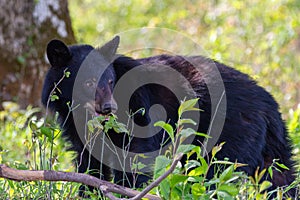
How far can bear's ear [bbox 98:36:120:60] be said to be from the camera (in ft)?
14.8

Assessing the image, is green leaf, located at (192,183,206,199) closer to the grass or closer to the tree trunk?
the grass

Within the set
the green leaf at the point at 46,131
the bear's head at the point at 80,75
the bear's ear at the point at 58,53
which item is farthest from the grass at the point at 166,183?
the bear's ear at the point at 58,53

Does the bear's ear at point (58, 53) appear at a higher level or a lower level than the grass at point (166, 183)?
higher

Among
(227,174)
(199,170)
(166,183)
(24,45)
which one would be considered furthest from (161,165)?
(24,45)

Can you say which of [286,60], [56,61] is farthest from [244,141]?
[286,60]

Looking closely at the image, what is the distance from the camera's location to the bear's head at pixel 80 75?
428 centimetres

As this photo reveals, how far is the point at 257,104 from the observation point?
4676 millimetres

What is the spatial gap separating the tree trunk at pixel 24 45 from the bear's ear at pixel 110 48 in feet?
7.27

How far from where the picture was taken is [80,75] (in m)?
4.41

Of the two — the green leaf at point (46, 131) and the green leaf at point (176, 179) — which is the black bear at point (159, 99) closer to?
the green leaf at point (46, 131)

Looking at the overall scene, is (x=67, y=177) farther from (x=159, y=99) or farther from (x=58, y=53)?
(x=159, y=99)

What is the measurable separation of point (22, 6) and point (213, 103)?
2828mm

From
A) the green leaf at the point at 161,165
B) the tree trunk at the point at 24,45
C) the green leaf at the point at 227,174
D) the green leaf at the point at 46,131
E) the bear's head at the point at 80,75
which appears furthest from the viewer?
the tree trunk at the point at 24,45

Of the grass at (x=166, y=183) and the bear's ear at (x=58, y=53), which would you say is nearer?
the grass at (x=166, y=183)
